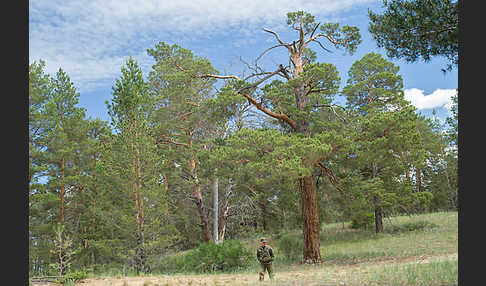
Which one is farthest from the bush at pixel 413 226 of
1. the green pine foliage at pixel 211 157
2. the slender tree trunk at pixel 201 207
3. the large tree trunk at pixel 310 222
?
the slender tree trunk at pixel 201 207

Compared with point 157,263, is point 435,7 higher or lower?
higher

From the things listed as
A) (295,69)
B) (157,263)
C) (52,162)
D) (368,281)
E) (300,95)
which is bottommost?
(157,263)

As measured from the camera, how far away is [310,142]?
1198 cm

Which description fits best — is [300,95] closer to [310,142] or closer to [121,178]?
[310,142]

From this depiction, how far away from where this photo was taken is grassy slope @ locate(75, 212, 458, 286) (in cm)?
708

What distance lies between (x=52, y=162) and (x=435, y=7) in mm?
20850

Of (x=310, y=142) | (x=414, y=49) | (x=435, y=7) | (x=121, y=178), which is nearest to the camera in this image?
(x=435, y=7)

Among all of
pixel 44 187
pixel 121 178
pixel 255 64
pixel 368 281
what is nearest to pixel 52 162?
pixel 44 187

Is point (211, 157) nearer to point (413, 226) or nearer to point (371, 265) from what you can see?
point (371, 265)

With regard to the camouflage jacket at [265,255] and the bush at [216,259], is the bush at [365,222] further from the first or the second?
the camouflage jacket at [265,255]

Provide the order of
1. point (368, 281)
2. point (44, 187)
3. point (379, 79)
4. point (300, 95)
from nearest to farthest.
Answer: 1. point (368, 281)
2. point (300, 95)
3. point (44, 187)
4. point (379, 79)

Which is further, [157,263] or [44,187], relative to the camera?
[44,187]

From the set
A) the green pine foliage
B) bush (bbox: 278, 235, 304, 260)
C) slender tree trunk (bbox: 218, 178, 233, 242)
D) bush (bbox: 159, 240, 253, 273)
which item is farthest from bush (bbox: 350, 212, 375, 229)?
bush (bbox: 159, 240, 253, 273)

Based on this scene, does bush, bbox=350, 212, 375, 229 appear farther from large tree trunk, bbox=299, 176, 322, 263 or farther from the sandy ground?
the sandy ground
